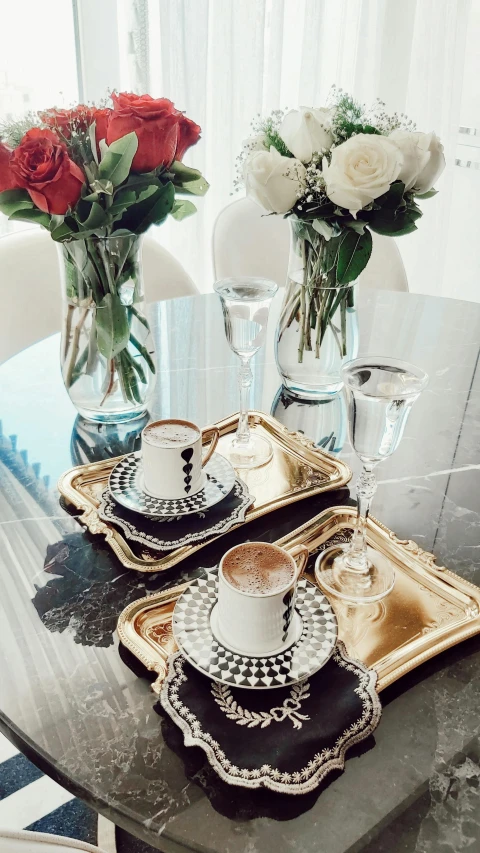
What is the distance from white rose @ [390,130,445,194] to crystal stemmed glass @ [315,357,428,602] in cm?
28

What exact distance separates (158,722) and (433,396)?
75cm

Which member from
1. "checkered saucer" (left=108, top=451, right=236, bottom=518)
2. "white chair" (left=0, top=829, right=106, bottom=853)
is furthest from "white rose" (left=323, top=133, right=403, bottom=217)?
"white chair" (left=0, top=829, right=106, bottom=853)

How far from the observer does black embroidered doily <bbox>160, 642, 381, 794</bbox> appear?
0.53m

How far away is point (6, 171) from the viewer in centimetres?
80

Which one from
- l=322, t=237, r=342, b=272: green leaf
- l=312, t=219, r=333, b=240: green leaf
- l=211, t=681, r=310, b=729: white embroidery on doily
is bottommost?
l=211, t=681, r=310, b=729: white embroidery on doily

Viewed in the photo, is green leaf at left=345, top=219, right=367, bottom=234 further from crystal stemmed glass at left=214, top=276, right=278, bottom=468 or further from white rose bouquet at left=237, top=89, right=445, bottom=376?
crystal stemmed glass at left=214, top=276, right=278, bottom=468

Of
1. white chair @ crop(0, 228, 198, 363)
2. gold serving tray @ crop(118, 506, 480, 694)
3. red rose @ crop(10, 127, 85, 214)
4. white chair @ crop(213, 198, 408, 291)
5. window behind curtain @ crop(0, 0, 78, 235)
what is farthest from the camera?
window behind curtain @ crop(0, 0, 78, 235)

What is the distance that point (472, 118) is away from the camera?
2.65 meters

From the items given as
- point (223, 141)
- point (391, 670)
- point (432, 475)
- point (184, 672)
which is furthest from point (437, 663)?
point (223, 141)

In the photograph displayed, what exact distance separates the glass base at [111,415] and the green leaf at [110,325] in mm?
134

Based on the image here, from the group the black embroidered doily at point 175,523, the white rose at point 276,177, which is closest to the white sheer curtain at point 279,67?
the white rose at point 276,177

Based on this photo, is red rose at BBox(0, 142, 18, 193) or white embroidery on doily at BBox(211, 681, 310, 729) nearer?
white embroidery on doily at BBox(211, 681, 310, 729)

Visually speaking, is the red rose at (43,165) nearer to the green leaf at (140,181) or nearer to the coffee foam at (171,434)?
the green leaf at (140,181)

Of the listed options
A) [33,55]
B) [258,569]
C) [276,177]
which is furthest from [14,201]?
[33,55]
